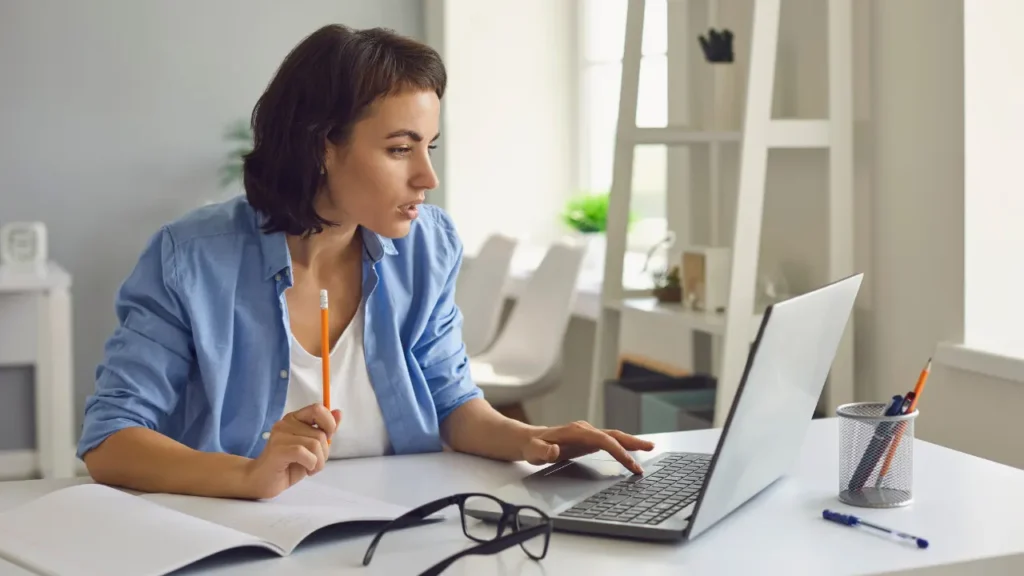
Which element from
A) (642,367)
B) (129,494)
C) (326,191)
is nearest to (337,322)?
(326,191)

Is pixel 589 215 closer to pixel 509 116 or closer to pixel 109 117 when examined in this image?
pixel 509 116

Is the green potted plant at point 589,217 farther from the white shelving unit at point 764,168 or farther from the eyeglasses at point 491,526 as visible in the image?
the eyeglasses at point 491,526

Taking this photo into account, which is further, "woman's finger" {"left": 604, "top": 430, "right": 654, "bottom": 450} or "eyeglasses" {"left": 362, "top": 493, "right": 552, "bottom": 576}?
"woman's finger" {"left": 604, "top": 430, "right": 654, "bottom": 450}

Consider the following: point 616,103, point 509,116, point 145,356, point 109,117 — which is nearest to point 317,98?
point 145,356

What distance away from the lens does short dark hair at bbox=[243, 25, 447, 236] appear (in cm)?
158

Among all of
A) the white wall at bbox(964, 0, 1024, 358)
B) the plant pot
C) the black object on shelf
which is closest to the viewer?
the white wall at bbox(964, 0, 1024, 358)

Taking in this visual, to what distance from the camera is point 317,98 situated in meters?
1.60

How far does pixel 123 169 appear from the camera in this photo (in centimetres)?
470

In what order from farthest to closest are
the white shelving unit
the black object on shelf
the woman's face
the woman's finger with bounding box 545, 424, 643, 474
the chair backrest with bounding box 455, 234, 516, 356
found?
the chair backrest with bounding box 455, 234, 516, 356, the black object on shelf, the white shelving unit, the woman's face, the woman's finger with bounding box 545, 424, 643, 474

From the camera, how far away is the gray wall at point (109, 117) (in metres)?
4.59

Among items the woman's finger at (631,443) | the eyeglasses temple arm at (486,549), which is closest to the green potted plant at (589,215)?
the woman's finger at (631,443)

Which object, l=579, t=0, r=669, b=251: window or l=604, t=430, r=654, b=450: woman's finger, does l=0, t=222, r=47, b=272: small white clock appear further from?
l=604, t=430, r=654, b=450: woman's finger

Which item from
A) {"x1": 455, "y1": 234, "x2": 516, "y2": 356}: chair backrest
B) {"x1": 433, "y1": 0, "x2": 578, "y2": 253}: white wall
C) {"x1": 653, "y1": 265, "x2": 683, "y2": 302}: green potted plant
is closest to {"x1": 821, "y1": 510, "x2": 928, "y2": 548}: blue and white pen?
{"x1": 653, "y1": 265, "x2": 683, "y2": 302}: green potted plant

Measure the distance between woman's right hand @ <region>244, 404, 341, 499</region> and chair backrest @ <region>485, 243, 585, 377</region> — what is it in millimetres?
2194
